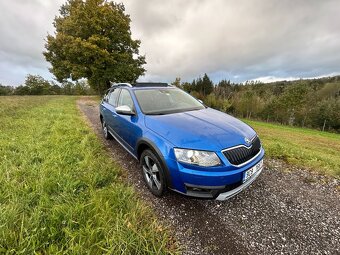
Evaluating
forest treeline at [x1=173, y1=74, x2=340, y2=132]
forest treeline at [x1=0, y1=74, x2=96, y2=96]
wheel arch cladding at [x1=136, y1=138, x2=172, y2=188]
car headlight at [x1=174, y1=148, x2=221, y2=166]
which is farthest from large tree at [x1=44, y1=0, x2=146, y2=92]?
forest treeline at [x1=0, y1=74, x2=96, y2=96]

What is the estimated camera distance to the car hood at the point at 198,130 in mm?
2232

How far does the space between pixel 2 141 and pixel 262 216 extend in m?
5.65

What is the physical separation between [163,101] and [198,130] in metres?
1.32

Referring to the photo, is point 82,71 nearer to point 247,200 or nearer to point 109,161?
point 109,161

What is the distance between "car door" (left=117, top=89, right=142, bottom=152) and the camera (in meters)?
3.04

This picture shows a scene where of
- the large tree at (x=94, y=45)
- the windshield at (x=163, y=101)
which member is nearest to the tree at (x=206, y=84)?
the large tree at (x=94, y=45)

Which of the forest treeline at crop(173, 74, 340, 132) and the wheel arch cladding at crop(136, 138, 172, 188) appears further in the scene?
the forest treeline at crop(173, 74, 340, 132)

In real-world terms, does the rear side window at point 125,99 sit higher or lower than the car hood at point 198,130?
higher

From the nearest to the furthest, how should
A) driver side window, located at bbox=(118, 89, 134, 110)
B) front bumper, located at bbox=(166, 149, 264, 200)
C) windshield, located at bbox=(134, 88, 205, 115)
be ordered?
front bumper, located at bbox=(166, 149, 264, 200) → windshield, located at bbox=(134, 88, 205, 115) → driver side window, located at bbox=(118, 89, 134, 110)

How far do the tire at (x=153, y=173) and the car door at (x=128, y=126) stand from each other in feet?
1.27

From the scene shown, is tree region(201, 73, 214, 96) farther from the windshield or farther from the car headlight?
the car headlight

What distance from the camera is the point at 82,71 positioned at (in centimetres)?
1748

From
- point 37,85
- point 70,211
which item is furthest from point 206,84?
point 70,211

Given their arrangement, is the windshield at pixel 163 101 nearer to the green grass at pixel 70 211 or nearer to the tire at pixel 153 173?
the tire at pixel 153 173
